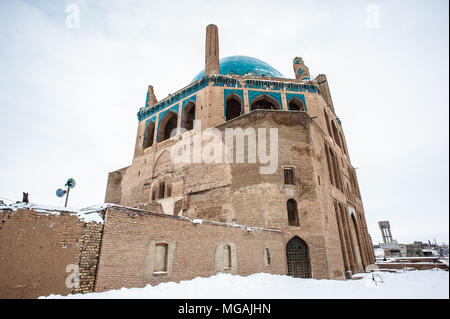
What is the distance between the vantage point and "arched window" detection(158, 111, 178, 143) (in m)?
21.0

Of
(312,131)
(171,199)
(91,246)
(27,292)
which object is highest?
(312,131)

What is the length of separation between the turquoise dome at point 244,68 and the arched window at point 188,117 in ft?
11.4

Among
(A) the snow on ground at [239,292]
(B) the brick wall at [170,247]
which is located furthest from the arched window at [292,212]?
(A) the snow on ground at [239,292]

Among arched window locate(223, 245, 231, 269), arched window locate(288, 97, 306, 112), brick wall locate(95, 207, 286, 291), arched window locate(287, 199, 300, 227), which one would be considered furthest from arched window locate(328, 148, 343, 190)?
arched window locate(223, 245, 231, 269)

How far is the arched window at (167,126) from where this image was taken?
21000 mm

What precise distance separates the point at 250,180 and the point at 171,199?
618 cm

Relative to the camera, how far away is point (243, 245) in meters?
10.2

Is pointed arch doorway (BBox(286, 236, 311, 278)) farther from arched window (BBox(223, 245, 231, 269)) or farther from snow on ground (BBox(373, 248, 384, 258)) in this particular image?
snow on ground (BBox(373, 248, 384, 258))

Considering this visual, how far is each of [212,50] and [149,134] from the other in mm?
Answer: 8965

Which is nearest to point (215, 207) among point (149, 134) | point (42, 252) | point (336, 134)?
point (42, 252)

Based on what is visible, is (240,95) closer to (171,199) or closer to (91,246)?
(171,199)

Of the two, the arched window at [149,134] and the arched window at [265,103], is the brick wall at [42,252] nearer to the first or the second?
the arched window at [265,103]
